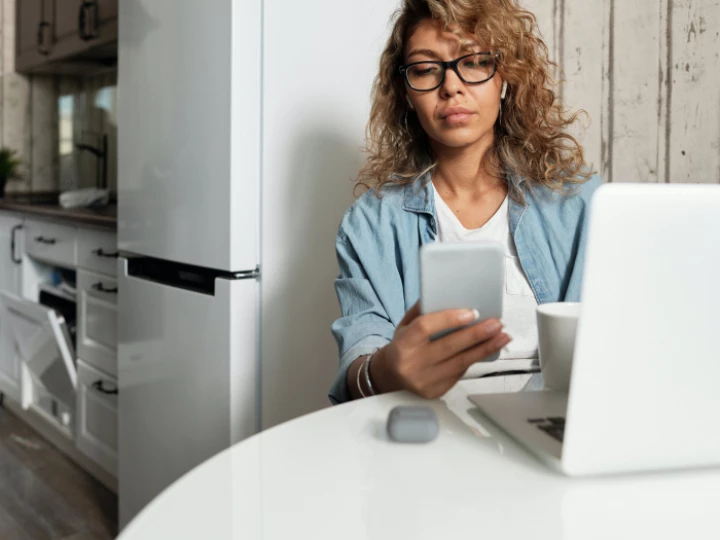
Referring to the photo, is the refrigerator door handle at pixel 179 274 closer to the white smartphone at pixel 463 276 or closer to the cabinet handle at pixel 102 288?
the cabinet handle at pixel 102 288

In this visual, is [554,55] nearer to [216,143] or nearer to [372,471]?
[216,143]

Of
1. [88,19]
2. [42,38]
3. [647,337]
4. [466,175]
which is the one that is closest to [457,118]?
[466,175]

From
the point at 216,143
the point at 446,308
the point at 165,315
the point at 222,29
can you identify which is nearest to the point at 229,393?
the point at 165,315

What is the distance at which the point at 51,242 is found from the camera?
279cm

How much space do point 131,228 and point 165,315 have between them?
0.29 m

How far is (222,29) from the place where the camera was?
164 centimetres

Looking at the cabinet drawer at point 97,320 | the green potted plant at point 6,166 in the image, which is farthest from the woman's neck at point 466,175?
the green potted plant at point 6,166

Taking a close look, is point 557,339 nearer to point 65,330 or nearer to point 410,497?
point 410,497

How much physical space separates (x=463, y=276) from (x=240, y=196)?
1025 mm

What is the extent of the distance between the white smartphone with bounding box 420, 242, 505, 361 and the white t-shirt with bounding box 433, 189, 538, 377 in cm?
55

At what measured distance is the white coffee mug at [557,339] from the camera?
2.47 ft

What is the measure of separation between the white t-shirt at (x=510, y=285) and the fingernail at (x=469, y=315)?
540 millimetres

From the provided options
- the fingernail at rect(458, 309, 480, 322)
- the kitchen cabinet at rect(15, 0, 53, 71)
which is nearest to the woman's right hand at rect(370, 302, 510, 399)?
the fingernail at rect(458, 309, 480, 322)

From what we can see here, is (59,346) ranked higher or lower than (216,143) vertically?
lower
